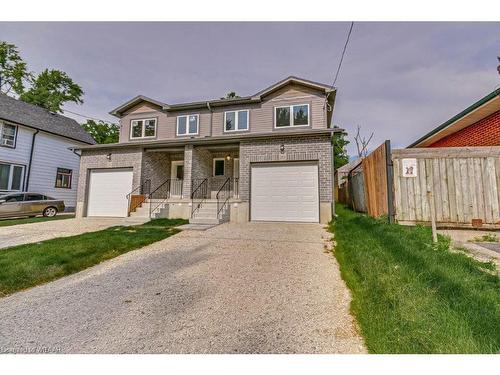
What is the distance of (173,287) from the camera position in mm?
3318

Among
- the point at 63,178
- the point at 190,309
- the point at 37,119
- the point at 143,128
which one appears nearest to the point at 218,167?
the point at 143,128

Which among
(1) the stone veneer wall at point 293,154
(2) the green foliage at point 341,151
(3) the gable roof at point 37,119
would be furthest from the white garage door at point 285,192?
(2) the green foliage at point 341,151

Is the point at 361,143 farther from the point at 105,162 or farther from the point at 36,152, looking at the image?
the point at 36,152

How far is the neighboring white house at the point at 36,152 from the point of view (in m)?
14.4

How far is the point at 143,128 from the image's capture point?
14602mm

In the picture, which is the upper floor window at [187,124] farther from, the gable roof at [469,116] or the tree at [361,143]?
the tree at [361,143]

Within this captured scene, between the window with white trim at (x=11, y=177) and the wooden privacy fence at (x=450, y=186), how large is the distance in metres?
20.0

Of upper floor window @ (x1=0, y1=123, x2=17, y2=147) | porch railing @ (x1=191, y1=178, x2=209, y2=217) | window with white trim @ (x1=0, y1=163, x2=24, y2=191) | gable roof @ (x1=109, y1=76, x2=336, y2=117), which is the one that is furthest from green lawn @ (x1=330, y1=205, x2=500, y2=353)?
upper floor window @ (x1=0, y1=123, x2=17, y2=147)

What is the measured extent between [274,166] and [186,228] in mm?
4429

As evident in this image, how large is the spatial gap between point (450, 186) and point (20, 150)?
21523mm
